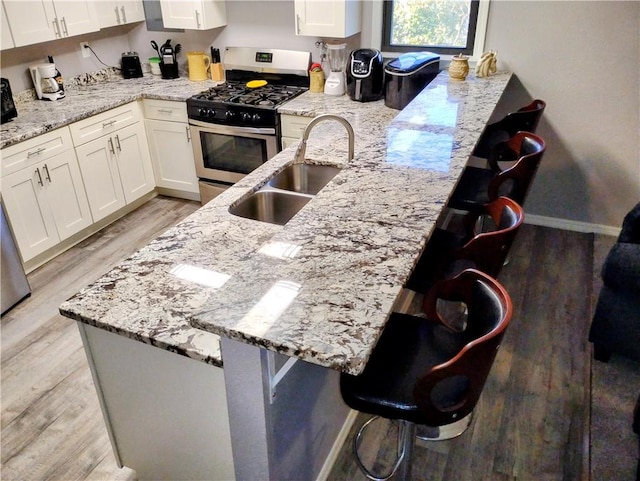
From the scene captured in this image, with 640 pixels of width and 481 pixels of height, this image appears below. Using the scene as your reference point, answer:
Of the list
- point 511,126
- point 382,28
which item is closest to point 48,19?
point 382,28

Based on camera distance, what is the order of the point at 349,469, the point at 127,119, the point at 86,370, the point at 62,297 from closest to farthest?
the point at 349,469
the point at 86,370
the point at 62,297
the point at 127,119

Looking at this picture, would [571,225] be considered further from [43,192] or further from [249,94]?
[43,192]

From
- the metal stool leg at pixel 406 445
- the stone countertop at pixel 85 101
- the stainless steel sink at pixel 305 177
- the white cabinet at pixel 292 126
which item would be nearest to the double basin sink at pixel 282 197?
the stainless steel sink at pixel 305 177

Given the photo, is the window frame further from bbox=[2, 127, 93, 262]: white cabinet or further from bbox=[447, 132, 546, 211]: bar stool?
bbox=[2, 127, 93, 262]: white cabinet

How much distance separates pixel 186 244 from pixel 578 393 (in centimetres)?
189

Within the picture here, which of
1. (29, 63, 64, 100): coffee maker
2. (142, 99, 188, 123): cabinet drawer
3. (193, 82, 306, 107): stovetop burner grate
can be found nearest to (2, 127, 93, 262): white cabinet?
(29, 63, 64, 100): coffee maker

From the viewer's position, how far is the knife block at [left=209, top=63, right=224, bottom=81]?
13.8 ft

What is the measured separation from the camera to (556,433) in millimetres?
2193

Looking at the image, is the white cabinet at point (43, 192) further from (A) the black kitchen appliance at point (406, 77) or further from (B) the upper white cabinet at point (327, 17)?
(A) the black kitchen appliance at point (406, 77)

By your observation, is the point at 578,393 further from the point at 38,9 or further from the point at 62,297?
the point at 38,9

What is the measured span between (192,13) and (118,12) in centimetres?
66

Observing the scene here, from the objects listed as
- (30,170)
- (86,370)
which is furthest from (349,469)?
(30,170)

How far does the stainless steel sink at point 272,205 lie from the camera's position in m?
2.22

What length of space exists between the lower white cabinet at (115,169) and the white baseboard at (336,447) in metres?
2.53
